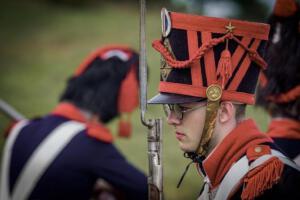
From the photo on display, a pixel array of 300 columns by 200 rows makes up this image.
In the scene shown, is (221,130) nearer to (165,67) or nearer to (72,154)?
(165,67)

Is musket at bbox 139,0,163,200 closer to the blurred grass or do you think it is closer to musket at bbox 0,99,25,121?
musket at bbox 0,99,25,121

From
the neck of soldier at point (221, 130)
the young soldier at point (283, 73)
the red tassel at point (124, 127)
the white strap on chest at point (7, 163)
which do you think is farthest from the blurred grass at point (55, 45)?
the neck of soldier at point (221, 130)

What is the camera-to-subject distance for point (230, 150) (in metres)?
3.01

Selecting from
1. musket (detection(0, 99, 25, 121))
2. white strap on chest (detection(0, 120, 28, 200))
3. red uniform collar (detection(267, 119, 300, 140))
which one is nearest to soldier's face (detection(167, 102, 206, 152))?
red uniform collar (detection(267, 119, 300, 140))

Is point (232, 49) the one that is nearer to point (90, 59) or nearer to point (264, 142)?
point (264, 142)

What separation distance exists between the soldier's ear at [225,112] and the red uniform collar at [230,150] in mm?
61

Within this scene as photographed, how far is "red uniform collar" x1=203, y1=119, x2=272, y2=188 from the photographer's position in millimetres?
2992

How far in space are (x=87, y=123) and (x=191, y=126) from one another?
1.79 m

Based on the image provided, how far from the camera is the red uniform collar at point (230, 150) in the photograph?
2992 millimetres

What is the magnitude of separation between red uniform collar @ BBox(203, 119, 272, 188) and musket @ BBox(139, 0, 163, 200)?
22 cm

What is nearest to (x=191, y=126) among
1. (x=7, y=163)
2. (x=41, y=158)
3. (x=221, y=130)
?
(x=221, y=130)

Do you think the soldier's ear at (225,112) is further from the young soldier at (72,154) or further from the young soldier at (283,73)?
the young soldier at (72,154)

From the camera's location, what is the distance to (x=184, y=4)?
5211mm

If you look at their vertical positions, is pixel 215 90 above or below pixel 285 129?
above
